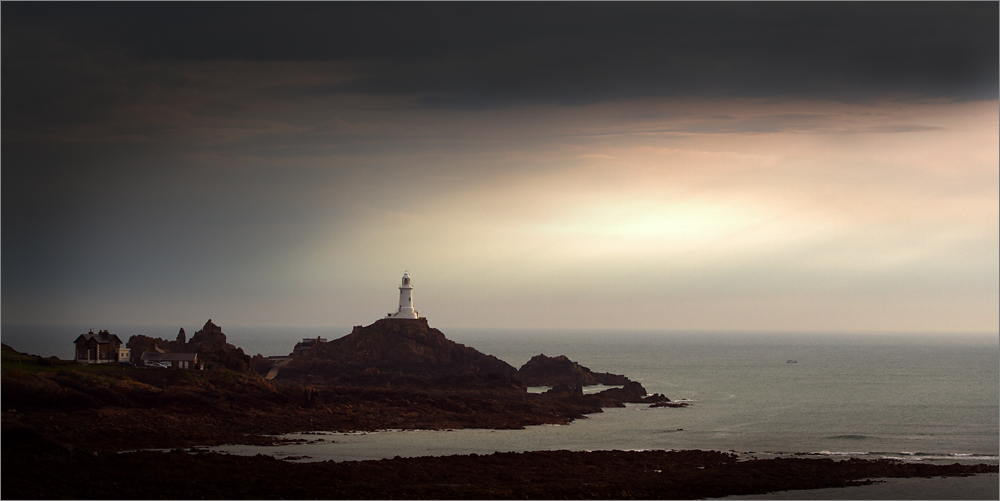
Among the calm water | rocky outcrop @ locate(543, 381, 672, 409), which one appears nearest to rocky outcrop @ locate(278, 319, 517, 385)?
rocky outcrop @ locate(543, 381, 672, 409)

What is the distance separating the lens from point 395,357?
6431 centimetres

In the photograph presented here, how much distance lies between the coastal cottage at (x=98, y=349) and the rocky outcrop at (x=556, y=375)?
30084 millimetres

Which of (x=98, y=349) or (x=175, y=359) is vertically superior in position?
(x=98, y=349)

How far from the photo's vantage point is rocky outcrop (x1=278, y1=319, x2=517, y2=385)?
202 feet

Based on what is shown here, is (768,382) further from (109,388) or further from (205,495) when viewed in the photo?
(205,495)

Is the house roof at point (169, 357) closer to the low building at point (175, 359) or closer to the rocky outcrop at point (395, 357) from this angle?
the low building at point (175, 359)

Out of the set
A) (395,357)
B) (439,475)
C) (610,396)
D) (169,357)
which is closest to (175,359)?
(169,357)

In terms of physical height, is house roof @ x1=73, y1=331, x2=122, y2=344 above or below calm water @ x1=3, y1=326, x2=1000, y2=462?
above

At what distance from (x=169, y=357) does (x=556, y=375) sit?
30.5m

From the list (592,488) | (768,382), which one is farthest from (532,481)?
(768,382)

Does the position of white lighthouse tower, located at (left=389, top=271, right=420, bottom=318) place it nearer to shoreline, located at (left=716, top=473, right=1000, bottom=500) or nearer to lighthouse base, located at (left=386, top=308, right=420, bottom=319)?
lighthouse base, located at (left=386, top=308, right=420, bottom=319)

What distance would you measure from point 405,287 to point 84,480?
4925 cm

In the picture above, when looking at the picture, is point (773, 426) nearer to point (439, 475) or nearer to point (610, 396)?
point (610, 396)

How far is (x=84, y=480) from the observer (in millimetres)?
23297
